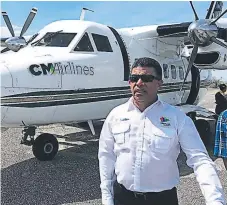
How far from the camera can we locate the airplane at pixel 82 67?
21.5 ft

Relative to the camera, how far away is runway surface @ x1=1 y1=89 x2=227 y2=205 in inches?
218

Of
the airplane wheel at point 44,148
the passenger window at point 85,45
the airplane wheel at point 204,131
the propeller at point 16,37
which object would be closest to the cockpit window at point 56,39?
the passenger window at point 85,45

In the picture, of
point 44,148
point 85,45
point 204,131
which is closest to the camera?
point 44,148

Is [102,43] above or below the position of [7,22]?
below

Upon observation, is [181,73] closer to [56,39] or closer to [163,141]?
[56,39]

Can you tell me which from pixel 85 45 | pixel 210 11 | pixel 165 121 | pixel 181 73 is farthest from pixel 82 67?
pixel 165 121

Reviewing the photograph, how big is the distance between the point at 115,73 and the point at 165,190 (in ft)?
19.1

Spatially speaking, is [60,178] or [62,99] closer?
[60,178]

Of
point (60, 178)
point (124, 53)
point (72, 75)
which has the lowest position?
point (60, 178)

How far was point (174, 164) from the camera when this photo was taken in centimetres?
263

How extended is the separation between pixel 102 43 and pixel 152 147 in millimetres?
6030

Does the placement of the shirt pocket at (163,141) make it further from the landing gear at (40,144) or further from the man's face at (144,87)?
the landing gear at (40,144)

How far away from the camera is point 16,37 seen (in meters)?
9.91

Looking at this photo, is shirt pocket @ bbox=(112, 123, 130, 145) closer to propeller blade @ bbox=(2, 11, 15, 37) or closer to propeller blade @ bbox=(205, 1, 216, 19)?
propeller blade @ bbox=(205, 1, 216, 19)
